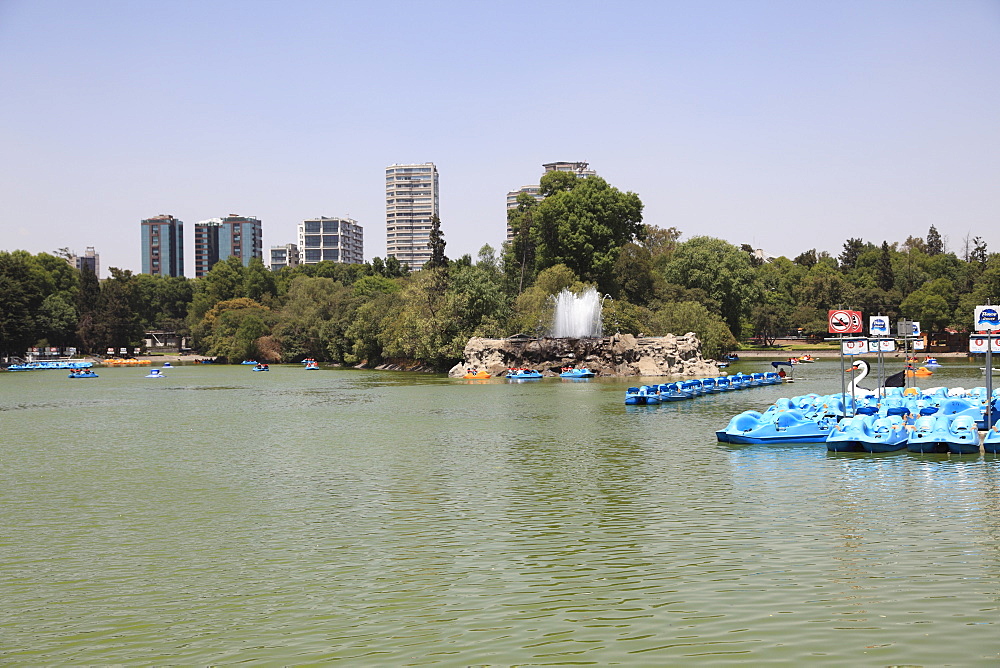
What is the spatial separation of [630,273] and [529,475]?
70.4 m

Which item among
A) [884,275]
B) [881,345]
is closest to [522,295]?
[881,345]

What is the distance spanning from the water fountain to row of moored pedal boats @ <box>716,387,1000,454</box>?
42.0m

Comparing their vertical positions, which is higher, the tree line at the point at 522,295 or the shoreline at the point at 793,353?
the tree line at the point at 522,295

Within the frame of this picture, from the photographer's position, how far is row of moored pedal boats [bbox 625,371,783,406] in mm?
41500

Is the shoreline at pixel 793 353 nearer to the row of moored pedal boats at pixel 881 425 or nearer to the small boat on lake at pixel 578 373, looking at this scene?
the small boat on lake at pixel 578 373

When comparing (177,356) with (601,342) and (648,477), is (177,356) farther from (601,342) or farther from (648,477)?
(648,477)

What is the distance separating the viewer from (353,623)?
1045 centimetres

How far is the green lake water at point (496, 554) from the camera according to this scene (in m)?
9.72

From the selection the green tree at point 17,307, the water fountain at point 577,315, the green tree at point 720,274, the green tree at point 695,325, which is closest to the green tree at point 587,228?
the green tree at point 720,274

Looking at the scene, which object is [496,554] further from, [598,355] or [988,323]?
[598,355]

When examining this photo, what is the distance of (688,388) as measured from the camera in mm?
47062

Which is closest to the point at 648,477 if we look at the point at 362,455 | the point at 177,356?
the point at 362,455

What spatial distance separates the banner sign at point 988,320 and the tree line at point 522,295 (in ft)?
163

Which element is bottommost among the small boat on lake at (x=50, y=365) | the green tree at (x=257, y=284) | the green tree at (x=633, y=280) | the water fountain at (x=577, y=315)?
the small boat on lake at (x=50, y=365)
